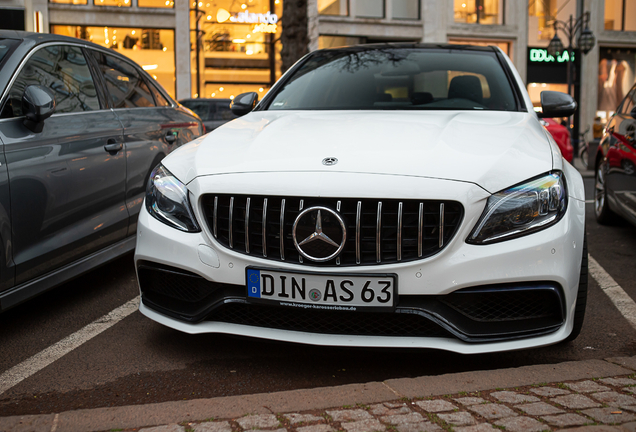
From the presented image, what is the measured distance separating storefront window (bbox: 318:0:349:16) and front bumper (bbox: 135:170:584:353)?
2311 cm

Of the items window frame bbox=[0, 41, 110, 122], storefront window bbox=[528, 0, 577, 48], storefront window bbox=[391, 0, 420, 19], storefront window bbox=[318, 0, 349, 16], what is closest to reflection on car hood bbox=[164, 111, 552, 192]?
window frame bbox=[0, 41, 110, 122]

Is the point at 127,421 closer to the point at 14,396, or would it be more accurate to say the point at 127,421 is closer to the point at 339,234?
the point at 14,396

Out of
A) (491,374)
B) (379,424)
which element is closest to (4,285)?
→ (379,424)

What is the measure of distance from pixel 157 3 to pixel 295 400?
2283 centimetres

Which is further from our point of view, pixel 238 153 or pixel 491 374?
pixel 238 153

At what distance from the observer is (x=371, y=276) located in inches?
100.0

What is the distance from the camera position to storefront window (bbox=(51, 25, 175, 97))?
22.1 metres

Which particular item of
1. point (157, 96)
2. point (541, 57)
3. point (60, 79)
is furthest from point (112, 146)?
point (541, 57)

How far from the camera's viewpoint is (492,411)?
218 centimetres

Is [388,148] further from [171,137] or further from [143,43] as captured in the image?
[143,43]

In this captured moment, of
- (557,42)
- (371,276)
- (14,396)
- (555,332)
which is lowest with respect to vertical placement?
(14,396)

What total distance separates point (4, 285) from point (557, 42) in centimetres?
1809

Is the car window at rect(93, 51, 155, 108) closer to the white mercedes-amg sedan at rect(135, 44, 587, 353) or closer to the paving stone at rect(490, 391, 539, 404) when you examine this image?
the white mercedes-amg sedan at rect(135, 44, 587, 353)

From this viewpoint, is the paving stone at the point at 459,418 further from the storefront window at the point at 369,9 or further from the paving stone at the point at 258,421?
the storefront window at the point at 369,9
